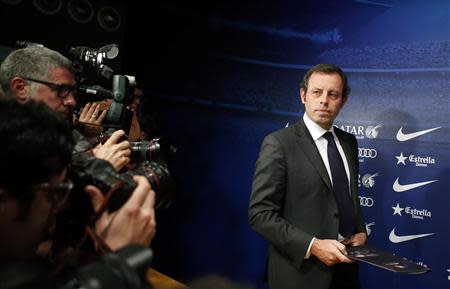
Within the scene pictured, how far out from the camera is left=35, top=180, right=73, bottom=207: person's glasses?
0.77 meters

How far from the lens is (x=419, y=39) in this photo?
2467 millimetres

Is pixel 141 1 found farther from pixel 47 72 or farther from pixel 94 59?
pixel 47 72

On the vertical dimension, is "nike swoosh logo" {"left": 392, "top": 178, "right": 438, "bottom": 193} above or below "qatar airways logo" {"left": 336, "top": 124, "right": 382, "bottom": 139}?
below

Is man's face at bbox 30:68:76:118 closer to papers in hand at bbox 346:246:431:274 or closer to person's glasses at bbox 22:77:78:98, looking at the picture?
person's glasses at bbox 22:77:78:98

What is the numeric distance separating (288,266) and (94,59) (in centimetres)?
134

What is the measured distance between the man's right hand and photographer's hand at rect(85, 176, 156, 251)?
2.98 feet

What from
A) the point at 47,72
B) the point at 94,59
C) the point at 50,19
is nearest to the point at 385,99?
the point at 94,59

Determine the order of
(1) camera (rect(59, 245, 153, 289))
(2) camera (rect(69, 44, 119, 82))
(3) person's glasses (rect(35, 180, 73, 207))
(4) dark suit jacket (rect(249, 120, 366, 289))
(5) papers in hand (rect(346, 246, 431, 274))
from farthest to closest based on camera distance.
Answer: (2) camera (rect(69, 44, 119, 82)) < (4) dark suit jacket (rect(249, 120, 366, 289)) < (5) papers in hand (rect(346, 246, 431, 274)) < (3) person's glasses (rect(35, 180, 73, 207)) < (1) camera (rect(59, 245, 153, 289))

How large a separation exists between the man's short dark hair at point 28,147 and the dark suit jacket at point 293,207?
1.11 m

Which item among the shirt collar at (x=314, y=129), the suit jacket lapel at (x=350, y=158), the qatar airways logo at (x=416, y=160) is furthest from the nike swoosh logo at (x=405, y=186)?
the shirt collar at (x=314, y=129)

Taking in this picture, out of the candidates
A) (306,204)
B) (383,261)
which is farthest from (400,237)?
(383,261)

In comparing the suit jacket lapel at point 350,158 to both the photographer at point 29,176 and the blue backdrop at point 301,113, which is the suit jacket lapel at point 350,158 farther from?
the photographer at point 29,176

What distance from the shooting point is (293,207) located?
181cm

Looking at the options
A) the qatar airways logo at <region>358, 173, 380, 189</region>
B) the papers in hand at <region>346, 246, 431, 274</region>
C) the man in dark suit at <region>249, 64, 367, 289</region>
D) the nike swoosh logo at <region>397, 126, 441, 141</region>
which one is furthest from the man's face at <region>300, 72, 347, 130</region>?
the qatar airways logo at <region>358, 173, 380, 189</region>
